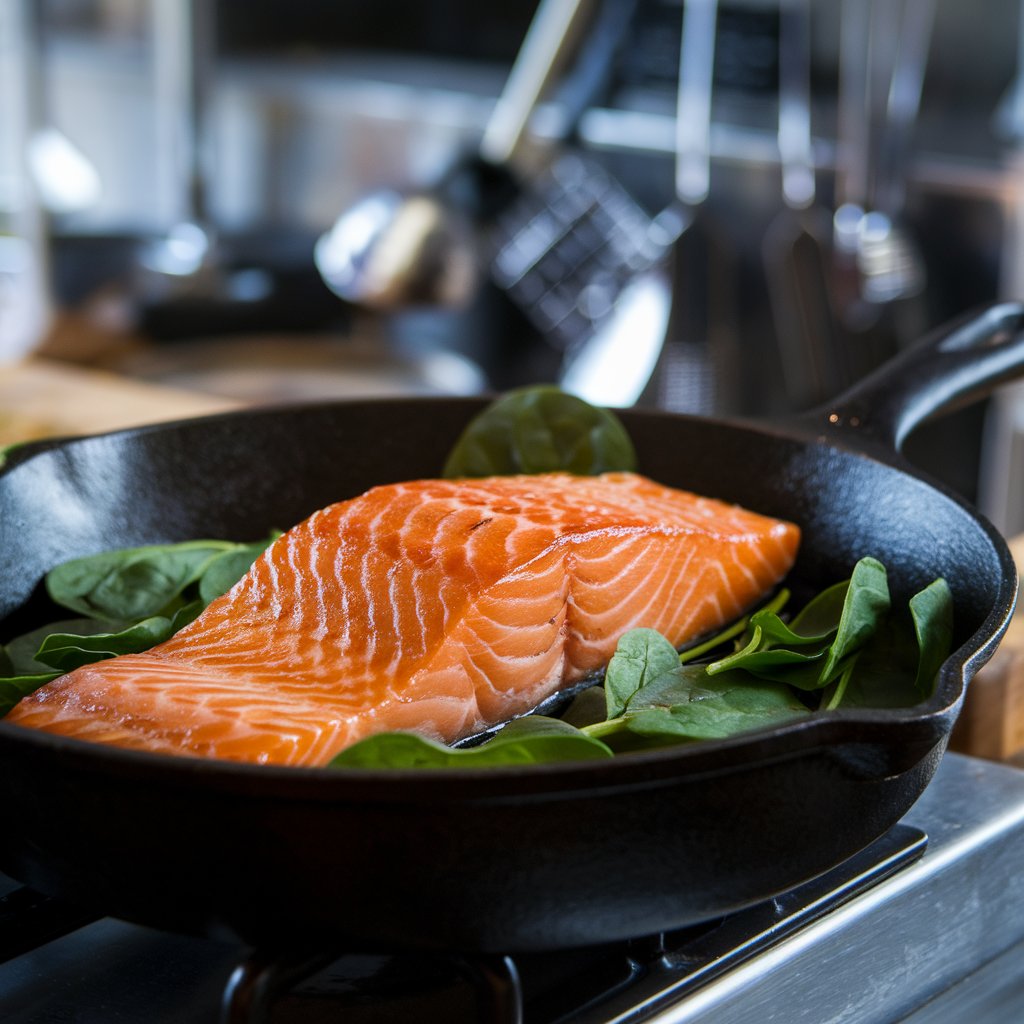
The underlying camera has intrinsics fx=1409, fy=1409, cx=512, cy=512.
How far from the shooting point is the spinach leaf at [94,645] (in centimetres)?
80

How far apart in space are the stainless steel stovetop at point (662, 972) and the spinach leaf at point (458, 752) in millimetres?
81

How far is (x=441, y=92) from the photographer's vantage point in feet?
10.8

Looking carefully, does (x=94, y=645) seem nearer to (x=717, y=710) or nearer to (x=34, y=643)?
(x=34, y=643)

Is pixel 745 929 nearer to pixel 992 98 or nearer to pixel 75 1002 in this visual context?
pixel 75 1002

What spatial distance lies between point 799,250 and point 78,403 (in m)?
1.19

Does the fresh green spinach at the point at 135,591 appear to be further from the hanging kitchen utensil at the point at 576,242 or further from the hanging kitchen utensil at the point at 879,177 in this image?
the hanging kitchen utensil at the point at 576,242

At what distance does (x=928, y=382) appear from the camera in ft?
3.39

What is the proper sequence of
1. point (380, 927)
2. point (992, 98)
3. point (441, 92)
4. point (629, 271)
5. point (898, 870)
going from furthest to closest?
point (441, 92)
point (992, 98)
point (629, 271)
point (898, 870)
point (380, 927)

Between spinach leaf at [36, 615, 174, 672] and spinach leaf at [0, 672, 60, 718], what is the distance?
0.13 feet

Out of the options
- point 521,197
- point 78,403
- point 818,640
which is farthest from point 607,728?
point 521,197

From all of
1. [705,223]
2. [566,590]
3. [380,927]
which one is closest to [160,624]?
[566,590]

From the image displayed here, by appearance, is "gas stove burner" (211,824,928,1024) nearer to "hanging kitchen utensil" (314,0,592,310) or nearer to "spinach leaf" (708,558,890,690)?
"spinach leaf" (708,558,890,690)

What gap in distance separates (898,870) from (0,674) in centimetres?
53

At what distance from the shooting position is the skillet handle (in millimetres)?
1012
